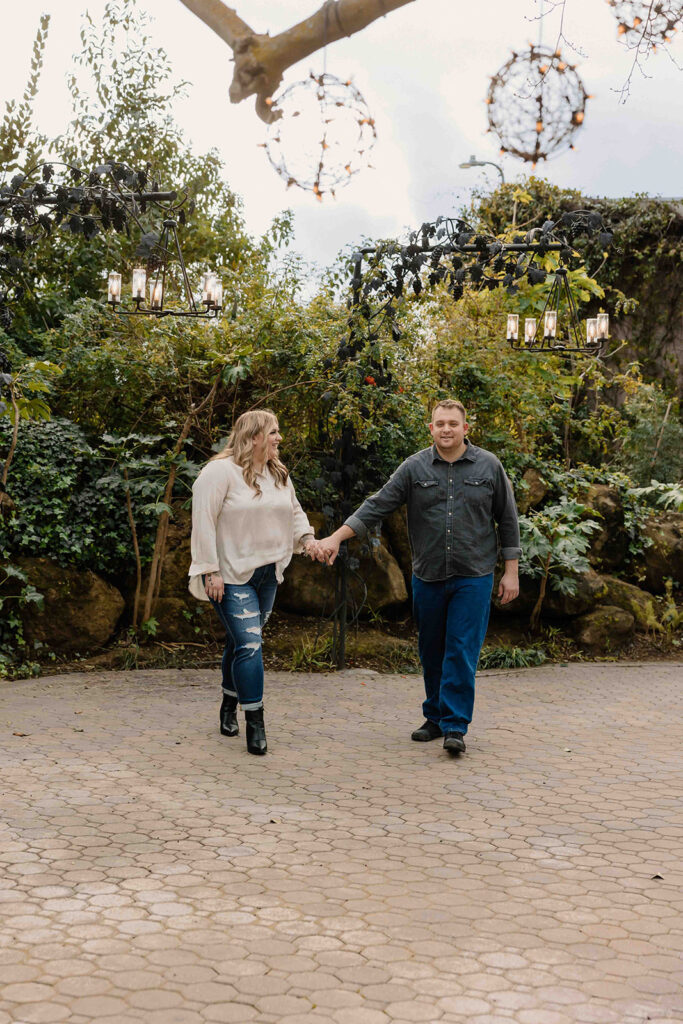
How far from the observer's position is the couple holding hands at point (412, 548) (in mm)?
6070

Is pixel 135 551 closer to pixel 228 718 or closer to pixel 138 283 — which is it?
pixel 138 283

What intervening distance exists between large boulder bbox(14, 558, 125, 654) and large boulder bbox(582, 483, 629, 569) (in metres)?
5.04

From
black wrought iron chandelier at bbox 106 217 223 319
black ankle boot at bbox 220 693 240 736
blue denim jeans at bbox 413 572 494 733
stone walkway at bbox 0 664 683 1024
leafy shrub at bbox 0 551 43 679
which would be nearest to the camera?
stone walkway at bbox 0 664 683 1024

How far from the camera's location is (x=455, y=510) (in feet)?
20.7

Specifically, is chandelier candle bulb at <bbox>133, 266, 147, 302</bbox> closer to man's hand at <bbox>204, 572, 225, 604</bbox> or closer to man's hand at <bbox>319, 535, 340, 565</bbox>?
man's hand at <bbox>319, 535, 340, 565</bbox>

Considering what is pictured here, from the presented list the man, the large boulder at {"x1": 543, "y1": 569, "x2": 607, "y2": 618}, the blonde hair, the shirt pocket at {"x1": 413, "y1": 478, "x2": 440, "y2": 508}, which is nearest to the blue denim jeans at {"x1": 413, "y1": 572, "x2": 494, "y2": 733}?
the man

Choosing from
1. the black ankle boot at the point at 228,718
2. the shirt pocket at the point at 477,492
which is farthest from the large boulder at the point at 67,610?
the shirt pocket at the point at 477,492

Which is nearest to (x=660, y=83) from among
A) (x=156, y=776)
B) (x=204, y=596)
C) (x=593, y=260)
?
(x=204, y=596)

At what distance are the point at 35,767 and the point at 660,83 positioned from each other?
4.62 meters

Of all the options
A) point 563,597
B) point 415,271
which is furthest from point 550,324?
point 415,271

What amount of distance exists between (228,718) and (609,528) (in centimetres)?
609

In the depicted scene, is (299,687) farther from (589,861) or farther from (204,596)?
(589,861)

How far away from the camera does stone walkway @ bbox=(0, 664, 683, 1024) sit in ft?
10.3

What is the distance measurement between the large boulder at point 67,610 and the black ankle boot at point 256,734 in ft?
11.5
